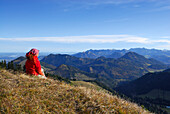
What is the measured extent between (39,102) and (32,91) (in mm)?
1751

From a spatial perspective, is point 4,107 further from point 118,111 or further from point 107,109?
point 118,111

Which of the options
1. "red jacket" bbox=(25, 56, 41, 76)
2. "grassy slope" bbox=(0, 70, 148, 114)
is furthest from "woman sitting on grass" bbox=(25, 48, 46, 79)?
"grassy slope" bbox=(0, 70, 148, 114)

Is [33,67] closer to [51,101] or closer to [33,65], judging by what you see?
[33,65]

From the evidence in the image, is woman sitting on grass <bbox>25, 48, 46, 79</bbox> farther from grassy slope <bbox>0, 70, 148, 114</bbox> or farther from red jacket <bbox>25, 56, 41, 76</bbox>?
grassy slope <bbox>0, 70, 148, 114</bbox>

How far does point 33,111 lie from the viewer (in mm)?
8219

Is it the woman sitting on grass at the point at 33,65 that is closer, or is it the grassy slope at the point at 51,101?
the grassy slope at the point at 51,101

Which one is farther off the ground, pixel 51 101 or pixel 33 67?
pixel 33 67

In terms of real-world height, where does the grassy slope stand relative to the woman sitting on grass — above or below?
below

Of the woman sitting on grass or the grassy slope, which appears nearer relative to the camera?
the grassy slope

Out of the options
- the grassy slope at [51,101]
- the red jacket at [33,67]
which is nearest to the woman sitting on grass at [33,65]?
the red jacket at [33,67]

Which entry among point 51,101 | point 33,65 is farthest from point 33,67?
point 51,101

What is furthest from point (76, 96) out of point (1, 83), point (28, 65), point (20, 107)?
point (28, 65)

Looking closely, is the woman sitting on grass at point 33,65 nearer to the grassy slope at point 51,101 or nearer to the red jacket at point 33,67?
the red jacket at point 33,67

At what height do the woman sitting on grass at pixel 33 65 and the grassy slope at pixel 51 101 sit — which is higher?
the woman sitting on grass at pixel 33 65
